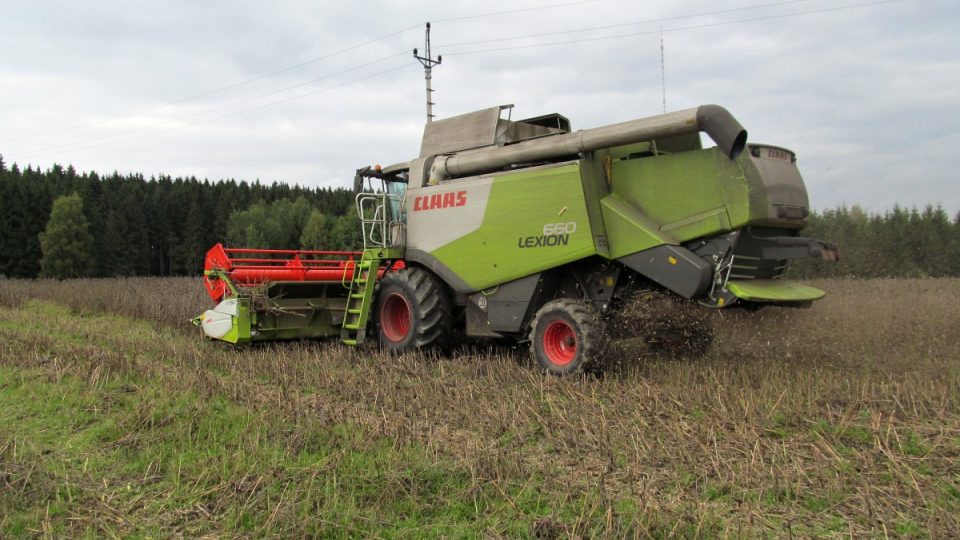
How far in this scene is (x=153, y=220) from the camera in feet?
214

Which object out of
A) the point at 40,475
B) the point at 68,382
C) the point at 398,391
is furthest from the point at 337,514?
the point at 68,382

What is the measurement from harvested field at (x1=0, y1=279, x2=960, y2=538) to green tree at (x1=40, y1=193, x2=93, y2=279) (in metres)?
48.6

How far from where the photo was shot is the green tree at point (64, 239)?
49.0 meters

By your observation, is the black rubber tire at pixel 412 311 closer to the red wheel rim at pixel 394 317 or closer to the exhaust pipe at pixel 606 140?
the red wheel rim at pixel 394 317

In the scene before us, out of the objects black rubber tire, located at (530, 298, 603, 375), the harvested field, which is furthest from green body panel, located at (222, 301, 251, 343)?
black rubber tire, located at (530, 298, 603, 375)

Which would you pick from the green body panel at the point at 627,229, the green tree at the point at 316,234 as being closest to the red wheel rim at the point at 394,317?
the green body panel at the point at 627,229

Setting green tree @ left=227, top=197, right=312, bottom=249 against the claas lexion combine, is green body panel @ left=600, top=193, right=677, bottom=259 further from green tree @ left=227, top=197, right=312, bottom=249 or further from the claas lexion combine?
green tree @ left=227, top=197, right=312, bottom=249

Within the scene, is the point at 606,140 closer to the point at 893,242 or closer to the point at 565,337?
the point at 565,337

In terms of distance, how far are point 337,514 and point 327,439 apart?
117 centimetres

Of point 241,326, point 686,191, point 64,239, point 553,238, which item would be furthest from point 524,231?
point 64,239

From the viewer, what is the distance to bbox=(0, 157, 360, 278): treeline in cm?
5103

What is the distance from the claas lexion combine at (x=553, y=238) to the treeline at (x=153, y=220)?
140 ft

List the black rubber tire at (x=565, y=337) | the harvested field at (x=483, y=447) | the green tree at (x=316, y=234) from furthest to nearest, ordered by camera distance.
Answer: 1. the green tree at (x=316, y=234)
2. the black rubber tire at (x=565, y=337)
3. the harvested field at (x=483, y=447)

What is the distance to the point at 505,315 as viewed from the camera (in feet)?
24.3
